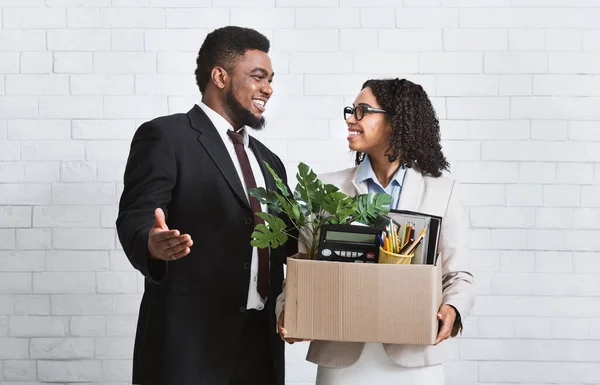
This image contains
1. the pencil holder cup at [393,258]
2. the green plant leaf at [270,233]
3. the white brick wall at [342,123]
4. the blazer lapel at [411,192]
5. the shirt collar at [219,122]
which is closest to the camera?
the pencil holder cup at [393,258]

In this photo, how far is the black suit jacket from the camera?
7.11 feet

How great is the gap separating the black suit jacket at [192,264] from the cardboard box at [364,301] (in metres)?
0.42

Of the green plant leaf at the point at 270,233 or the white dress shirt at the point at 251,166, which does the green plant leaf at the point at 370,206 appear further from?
the white dress shirt at the point at 251,166

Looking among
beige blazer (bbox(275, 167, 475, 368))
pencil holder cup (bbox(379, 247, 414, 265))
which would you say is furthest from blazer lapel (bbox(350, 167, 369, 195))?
pencil holder cup (bbox(379, 247, 414, 265))

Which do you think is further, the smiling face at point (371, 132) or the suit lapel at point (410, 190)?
the smiling face at point (371, 132)

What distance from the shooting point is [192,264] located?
2.20m

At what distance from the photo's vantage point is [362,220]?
183 cm

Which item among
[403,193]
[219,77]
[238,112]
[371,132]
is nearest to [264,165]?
[238,112]

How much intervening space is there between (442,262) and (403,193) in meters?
0.21

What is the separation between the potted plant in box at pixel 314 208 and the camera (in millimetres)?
1809

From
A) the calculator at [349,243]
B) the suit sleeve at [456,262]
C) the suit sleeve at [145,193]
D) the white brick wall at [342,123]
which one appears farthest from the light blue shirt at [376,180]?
the white brick wall at [342,123]

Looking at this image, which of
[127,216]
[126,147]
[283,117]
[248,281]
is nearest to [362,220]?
[248,281]

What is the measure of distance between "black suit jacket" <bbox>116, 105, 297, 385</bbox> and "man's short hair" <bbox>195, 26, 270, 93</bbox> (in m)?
0.35

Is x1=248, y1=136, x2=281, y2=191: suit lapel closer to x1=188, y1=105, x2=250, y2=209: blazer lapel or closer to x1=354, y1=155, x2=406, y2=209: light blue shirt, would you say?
x1=188, y1=105, x2=250, y2=209: blazer lapel
